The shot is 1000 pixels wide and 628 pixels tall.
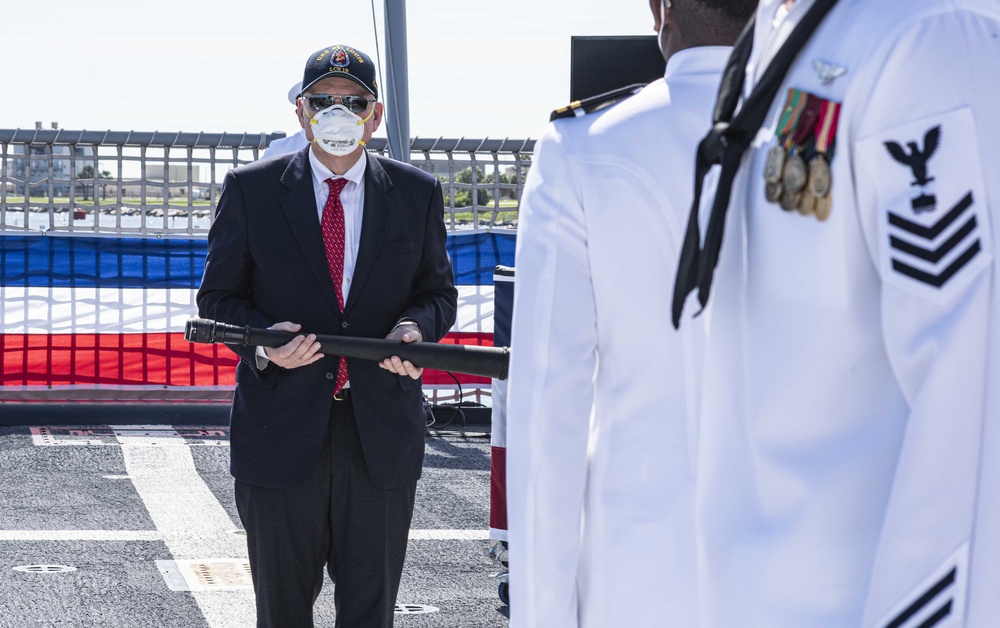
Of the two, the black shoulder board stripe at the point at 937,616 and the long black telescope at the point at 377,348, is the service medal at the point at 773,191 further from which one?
the long black telescope at the point at 377,348

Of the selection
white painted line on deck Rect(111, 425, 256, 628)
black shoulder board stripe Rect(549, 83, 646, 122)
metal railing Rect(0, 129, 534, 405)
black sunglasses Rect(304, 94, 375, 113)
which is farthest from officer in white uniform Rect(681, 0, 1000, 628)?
metal railing Rect(0, 129, 534, 405)

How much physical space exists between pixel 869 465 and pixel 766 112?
35cm

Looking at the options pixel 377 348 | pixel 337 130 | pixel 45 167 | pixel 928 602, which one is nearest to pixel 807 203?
pixel 928 602

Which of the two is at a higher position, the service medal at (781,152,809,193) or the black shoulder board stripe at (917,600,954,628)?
the service medal at (781,152,809,193)

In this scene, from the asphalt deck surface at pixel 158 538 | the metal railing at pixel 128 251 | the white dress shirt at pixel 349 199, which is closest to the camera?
the white dress shirt at pixel 349 199

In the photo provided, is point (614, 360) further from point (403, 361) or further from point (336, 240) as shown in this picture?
point (336, 240)

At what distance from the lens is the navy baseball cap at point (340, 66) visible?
3439 millimetres

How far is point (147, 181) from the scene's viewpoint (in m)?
9.83

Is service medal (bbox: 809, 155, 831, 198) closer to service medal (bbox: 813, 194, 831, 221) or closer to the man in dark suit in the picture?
service medal (bbox: 813, 194, 831, 221)

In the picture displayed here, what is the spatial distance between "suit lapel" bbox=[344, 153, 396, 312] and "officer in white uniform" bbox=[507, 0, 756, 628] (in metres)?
1.43

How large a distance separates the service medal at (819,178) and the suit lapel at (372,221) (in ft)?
7.49

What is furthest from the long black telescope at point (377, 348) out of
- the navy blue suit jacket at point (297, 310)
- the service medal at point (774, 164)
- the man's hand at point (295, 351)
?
the service medal at point (774, 164)

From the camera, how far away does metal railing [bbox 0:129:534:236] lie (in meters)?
9.61

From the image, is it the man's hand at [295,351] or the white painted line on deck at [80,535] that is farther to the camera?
the white painted line on deck at [80,535]
